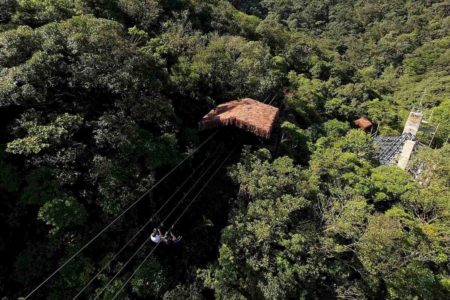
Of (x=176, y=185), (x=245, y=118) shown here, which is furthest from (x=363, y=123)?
(x=176, y=185)

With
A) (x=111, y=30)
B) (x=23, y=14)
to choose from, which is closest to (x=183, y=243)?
(x=111, y=30)

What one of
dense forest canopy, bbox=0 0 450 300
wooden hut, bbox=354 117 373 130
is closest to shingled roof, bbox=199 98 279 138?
dense forest canopy, bbox=0 0 450 300

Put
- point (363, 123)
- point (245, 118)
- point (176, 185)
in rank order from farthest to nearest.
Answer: point (363, 123)
point (245, 118)
point (176, 185)

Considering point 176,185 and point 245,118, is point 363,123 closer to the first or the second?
point 245,118

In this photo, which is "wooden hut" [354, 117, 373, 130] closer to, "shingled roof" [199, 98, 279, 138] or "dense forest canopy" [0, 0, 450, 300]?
"dense forest canopy" [0, 0, 450, 300]

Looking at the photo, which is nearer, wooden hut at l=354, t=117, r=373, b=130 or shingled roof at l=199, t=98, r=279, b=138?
shingled roof at l=199, t=98, r=279, b=138

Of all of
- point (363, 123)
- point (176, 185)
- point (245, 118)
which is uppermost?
point (245, 118)

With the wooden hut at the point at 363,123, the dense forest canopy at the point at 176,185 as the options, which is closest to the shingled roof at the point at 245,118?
the dense forest canopy at the point at 176,185
